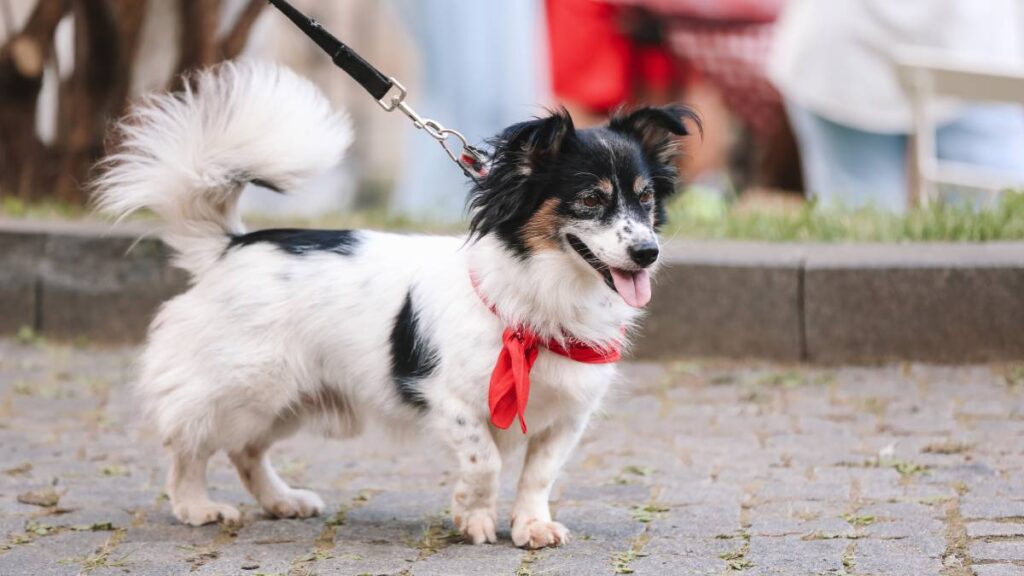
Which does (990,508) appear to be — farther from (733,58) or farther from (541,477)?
(733,58)

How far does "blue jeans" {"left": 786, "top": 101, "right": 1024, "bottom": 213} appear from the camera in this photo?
33.3ft

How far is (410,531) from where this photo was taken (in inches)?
180

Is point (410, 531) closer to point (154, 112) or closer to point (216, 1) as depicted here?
point (154, 112)

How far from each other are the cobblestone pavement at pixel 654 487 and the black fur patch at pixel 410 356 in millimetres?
237

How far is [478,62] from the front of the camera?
11.7m

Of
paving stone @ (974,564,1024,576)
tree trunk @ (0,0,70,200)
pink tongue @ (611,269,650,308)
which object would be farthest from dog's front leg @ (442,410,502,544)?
tree trunk @ (0,0,70,200)

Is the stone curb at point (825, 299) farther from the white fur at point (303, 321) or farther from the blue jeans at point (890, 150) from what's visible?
the blue jeans at point (890, 150)

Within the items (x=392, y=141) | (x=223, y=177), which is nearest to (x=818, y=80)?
(x=392, y=141)

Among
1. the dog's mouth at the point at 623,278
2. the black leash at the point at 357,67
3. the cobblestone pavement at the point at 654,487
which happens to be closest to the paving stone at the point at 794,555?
the cobblestone pavement at the point at 654,487

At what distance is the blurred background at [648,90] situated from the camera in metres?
8.33

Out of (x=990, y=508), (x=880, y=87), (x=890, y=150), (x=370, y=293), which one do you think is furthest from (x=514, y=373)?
(x=890, y=150)

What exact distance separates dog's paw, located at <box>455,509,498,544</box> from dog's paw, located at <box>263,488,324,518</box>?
580 millimetres

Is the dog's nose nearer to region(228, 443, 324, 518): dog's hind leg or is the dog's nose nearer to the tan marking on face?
the tan marking on face

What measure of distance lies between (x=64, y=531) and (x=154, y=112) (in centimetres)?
132
